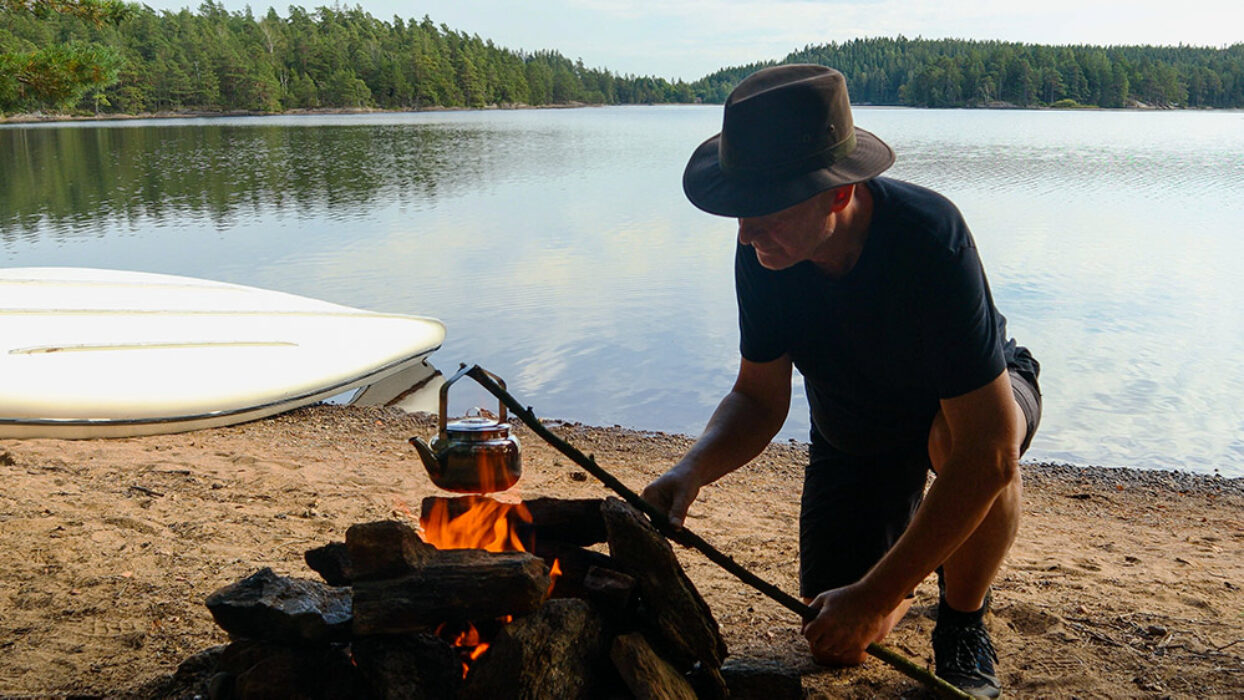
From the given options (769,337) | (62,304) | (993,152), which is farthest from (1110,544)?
(993,152)

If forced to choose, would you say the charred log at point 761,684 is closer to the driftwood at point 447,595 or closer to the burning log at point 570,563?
the burning log at point 570,563

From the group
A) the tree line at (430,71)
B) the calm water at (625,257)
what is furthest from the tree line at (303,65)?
the calm water at (625,257)

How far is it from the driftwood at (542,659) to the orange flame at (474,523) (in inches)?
14.3

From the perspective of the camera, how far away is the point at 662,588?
2246 mm

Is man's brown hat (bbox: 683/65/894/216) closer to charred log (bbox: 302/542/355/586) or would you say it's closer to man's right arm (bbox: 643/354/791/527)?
man's right arm (bbox: 643/354/791/527)

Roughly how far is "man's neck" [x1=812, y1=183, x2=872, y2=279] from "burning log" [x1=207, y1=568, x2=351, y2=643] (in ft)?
4.89

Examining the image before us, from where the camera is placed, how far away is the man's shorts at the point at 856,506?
293cm

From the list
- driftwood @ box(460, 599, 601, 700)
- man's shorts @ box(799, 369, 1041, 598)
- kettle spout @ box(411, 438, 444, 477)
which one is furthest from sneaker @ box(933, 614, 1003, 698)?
kettle spout @ box(411, 438, 444, 477)

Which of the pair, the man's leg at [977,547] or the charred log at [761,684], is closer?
the charred log at [761,684]

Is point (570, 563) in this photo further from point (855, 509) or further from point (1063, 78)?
point (1063, 78)

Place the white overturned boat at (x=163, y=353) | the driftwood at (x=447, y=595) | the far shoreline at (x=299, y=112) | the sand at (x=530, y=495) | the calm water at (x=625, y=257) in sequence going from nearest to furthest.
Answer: the driftwood at (x=447, y=595) → the sand at (x=530, y=495) → the white overturned boat at (x=163, y=353) → the calm water at (x=625, y=257) → the far shoreline at (x=299, y=112)

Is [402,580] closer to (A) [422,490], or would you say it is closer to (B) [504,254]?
(A) [422,490]

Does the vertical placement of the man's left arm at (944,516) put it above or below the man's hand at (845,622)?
above

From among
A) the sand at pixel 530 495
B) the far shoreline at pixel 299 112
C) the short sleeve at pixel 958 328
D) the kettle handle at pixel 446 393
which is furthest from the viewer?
the far shoreline at pixel 299 112
